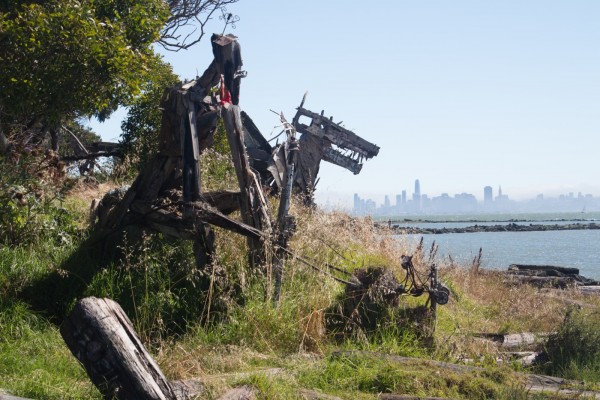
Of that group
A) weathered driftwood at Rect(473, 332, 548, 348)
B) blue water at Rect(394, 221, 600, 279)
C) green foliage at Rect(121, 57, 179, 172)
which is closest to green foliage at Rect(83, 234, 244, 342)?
weathered driftwood at Rect(473, 332, 548, 348)

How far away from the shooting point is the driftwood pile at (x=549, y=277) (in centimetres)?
1755

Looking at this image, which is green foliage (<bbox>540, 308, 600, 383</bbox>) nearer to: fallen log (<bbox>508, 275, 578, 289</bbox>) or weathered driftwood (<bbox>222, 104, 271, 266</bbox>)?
weathered driftwood (<bbox>222, 104, 271, 266</bbox>)

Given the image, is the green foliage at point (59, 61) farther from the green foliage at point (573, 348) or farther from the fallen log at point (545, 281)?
the fallen log at point (545, 281)

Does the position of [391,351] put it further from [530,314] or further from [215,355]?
[530,314]

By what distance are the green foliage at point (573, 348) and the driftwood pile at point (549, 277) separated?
7.80m

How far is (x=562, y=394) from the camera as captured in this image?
6.93m

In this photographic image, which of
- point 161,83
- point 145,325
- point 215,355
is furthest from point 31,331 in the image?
point 161,83

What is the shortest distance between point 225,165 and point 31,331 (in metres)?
6.02

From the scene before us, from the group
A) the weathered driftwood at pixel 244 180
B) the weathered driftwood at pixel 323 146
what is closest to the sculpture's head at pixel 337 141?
the weathered driftwood at pixel 323 146

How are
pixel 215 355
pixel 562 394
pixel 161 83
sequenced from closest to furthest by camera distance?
1. pixel 562 394
2. pixel 215 355
3. pixel 161 83

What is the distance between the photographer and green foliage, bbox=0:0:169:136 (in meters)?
10.9

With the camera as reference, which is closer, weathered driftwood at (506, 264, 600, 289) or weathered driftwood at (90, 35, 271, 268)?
weathered driftwood at (90, 35, 271, 268)

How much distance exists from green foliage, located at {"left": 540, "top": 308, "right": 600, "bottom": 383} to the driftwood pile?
7.80 m

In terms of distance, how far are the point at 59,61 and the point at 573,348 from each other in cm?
779
